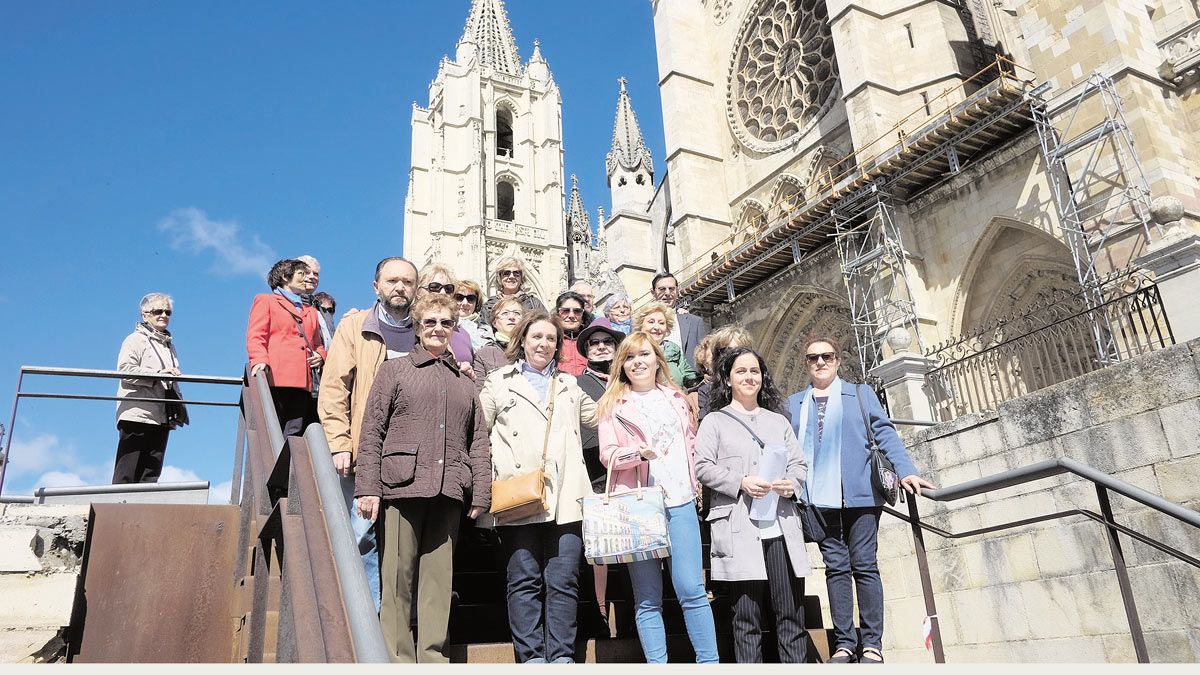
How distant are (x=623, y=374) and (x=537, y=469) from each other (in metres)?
0.71

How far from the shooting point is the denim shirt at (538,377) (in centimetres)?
380

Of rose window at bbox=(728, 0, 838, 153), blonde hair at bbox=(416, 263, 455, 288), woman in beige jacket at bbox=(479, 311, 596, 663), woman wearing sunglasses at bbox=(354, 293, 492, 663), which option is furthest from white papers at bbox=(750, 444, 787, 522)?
rose window at bbox=(728, 0, 838, 153)

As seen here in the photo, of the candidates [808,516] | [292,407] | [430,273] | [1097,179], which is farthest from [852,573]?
[1097,179]

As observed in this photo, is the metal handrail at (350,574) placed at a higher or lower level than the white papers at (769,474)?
lower

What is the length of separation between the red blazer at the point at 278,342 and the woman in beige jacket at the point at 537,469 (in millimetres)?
1505

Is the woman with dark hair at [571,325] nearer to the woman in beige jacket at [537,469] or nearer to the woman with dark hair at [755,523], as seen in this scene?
the woman in beige jacket at [537,469]

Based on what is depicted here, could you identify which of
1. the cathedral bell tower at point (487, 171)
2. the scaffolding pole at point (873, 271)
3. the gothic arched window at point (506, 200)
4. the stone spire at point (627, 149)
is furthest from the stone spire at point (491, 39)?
the scaffolding pole at point (873, 271)

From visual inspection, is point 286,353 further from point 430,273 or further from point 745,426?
point 745,426

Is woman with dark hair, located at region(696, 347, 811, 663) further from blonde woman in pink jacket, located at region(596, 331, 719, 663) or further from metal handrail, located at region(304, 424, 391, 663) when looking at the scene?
metal handrail, located at region(304, 424, 391, 663)

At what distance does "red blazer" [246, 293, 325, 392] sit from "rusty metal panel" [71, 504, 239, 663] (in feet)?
2.76

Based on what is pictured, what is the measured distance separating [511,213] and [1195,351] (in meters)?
46.6

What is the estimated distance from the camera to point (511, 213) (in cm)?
4988
